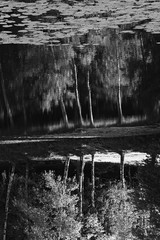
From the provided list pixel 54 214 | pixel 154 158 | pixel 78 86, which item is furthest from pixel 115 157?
pixel 78 86

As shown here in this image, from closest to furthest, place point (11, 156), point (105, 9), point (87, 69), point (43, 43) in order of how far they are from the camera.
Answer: point (105, 9) < point (43, 43) < point (87, 69) < point (11, 156)

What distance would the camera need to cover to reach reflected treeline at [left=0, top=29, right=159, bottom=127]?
52.1ft

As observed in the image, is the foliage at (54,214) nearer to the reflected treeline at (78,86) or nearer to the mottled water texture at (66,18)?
the reflected treeline at (78,86)

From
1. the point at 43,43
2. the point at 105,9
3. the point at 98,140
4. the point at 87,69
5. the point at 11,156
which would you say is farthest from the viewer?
the point at 11,156

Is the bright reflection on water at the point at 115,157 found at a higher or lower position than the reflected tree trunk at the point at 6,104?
lower

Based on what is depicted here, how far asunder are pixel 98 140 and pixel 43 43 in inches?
235

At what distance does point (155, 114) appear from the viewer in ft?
53.9

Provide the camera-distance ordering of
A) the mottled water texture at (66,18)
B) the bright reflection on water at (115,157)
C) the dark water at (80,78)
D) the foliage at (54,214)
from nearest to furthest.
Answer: the mottled water texture at (66,18) < the dark water at (80,78) < the foliage at (54,214) < the bright reflection on water at (115,157)

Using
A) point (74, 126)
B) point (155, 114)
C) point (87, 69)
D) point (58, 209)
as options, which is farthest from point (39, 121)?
point (58, 209)

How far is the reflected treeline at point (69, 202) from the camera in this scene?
64.0 ft

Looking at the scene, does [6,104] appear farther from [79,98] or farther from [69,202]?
[69,202]

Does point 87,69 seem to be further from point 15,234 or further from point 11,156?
point 15,234

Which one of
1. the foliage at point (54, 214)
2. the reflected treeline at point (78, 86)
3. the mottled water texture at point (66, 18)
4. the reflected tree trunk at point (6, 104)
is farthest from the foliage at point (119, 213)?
the mottled water texture at point (66, 18)

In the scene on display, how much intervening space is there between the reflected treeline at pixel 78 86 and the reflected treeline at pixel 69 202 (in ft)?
10.8
